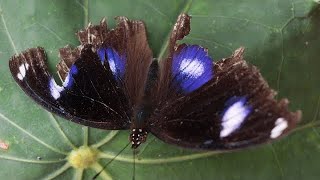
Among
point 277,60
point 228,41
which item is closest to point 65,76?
point 228,41

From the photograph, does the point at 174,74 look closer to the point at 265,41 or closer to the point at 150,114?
the point at 150,114

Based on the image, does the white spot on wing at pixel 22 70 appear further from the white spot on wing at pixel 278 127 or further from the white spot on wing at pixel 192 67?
the white spot on wing at pixel 278 127

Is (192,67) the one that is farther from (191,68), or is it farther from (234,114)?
(234,114)

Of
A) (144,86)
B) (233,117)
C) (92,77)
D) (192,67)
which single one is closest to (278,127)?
(233,117)

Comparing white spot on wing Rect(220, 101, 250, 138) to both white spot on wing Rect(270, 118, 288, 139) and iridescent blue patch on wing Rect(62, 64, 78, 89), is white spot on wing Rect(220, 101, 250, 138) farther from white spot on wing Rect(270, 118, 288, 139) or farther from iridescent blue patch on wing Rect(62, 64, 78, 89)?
iridescent blue patch on wing Rect(62, 64, 78, 89)

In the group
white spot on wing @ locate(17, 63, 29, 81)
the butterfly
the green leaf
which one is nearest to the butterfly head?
the butterfly

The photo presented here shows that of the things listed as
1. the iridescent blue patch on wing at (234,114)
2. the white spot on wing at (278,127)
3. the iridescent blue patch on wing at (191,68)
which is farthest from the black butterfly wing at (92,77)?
the white spot on wing at (278,127)
